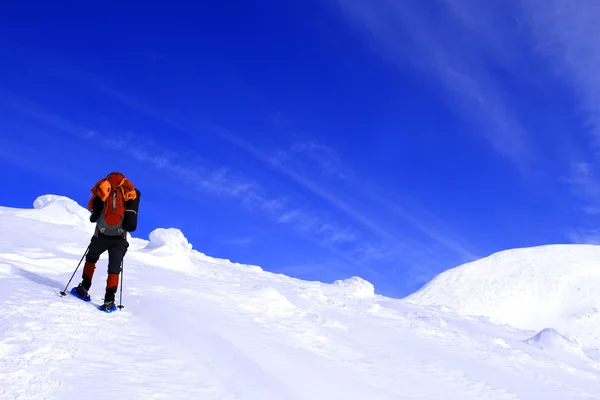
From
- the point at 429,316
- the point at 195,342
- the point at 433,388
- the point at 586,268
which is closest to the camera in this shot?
the point at 195,342

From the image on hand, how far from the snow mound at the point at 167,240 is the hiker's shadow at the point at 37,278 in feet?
23.3

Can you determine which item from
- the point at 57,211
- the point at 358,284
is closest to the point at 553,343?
the point at 358,284

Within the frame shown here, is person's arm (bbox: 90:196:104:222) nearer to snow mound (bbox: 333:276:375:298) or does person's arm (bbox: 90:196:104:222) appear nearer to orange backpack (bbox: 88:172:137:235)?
orange backpack (bbox: 88:172:137:235)

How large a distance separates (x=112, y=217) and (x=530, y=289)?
4234 cm

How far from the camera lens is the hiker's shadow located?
28.4 feet

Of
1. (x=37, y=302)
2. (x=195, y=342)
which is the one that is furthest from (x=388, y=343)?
(x=37, y=302)

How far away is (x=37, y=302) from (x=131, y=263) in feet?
Result: 22.0

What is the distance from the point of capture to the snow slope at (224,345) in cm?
527

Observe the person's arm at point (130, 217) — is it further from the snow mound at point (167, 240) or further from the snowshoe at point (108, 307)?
the snow mound at point (167, 240)

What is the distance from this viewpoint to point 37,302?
23.2ft

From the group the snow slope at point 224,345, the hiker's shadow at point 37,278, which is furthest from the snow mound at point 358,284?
the hiker's shadow at point 37,278

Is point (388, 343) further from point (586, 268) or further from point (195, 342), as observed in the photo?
point (586, 268)

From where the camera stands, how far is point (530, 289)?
42.7 metres

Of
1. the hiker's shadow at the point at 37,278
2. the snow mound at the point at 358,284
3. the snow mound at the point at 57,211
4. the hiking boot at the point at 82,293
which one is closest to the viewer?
the hiking boot at the point at 82,293
